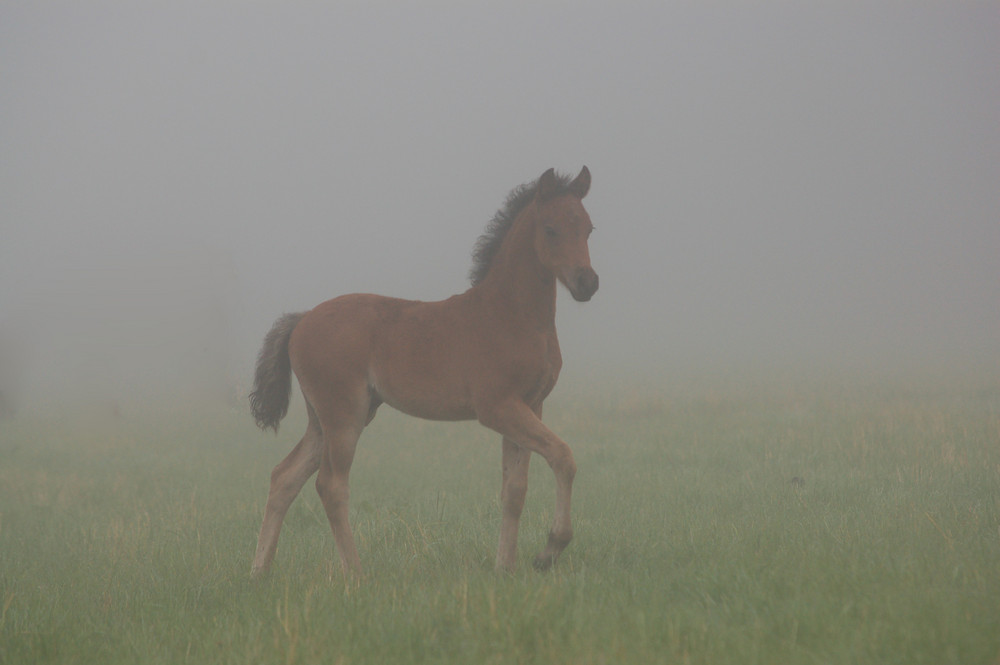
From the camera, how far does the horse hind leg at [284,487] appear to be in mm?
5535

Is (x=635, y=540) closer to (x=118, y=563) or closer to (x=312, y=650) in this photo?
Answer: (x=312, y=650)

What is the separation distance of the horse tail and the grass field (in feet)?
3.69

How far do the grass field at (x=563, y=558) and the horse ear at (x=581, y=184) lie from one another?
95.1 inches

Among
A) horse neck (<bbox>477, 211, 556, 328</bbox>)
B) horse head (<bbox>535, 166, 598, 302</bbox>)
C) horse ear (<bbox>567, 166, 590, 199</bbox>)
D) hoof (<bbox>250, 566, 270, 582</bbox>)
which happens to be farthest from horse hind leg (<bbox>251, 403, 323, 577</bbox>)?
horse ear (<bbox>567, 166, 590, 199</bbox>)

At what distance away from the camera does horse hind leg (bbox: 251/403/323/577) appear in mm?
5535

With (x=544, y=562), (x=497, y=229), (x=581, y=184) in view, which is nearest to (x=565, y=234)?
(x=581, y=184)

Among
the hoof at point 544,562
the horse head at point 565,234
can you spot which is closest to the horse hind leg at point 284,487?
the hoof at point 544,562

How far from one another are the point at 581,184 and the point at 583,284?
0.88 m

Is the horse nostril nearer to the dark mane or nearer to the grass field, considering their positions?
the dark mane

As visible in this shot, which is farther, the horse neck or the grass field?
the horse neck

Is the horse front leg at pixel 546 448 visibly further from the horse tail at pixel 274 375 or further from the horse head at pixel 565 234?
the horse tail at pixel 274 375

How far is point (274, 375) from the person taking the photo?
19.5 feet

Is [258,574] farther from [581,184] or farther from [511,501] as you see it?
[581,184]

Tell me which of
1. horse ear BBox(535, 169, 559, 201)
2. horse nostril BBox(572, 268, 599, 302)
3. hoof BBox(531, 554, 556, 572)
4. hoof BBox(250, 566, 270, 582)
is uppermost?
horse ear BBox(535, 169, 559, 201)
